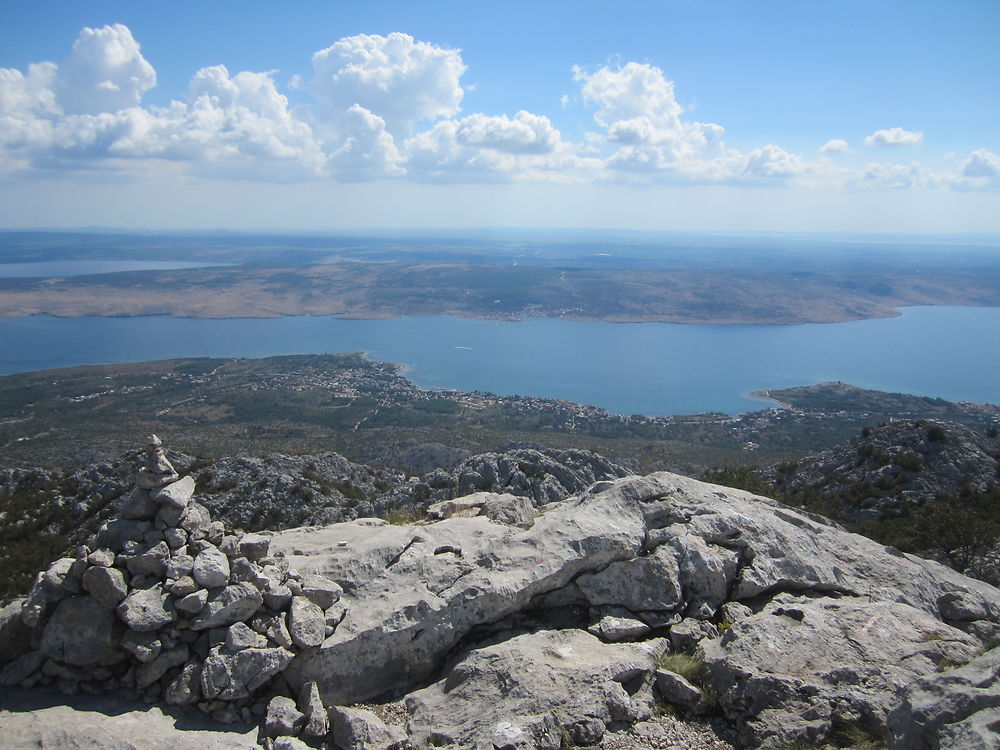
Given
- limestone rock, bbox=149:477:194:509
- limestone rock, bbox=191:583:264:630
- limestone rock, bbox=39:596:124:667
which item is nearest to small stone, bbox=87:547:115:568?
limestone rock, bbox=39:596:124:667

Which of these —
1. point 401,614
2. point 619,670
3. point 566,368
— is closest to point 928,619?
point 619,670

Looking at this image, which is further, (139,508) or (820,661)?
(139,508)

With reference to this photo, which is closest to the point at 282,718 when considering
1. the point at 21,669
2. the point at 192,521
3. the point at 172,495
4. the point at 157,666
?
the point at 157,666

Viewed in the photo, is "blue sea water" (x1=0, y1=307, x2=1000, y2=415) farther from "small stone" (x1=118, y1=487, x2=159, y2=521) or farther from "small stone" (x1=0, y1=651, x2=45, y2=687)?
"small stone" (x1=0, y1=651, x2=45, y2=687)

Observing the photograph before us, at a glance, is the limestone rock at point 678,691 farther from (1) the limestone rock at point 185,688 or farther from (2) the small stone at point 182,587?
(2) the small stone at point 182,587

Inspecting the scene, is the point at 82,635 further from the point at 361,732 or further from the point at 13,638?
the point at 361,732
